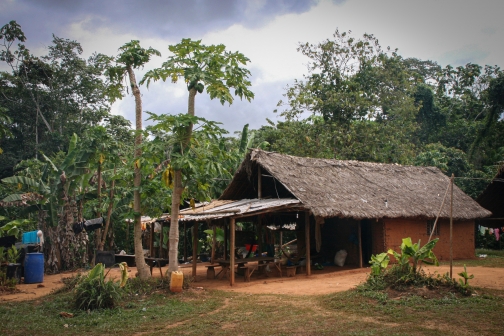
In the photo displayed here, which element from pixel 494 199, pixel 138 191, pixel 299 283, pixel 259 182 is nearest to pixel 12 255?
pixel 138 191

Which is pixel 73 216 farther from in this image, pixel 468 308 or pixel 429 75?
pixel 429 75

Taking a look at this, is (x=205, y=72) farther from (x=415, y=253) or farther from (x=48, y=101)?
(x=48, y=101)

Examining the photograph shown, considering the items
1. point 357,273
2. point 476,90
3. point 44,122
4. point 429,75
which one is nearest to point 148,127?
point 357,273

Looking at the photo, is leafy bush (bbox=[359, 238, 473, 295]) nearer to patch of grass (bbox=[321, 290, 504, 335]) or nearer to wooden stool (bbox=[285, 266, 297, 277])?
patch of grass (bbox=[321, 290, 504, 335])

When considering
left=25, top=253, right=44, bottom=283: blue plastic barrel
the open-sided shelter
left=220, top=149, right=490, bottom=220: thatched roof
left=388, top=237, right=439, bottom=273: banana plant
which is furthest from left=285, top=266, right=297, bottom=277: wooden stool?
left=25, top=253, right=44, bottom=283: blue plastic barrel

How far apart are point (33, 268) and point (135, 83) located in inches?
248

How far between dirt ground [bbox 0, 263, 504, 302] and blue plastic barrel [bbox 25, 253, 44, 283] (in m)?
0.27

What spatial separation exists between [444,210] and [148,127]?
10698mm

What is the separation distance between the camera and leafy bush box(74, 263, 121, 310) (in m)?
8.59

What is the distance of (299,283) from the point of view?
472 inches

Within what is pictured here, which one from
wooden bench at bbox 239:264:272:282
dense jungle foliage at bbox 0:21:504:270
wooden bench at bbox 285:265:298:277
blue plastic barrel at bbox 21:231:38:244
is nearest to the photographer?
wooden bench at bbox 239:264:272:282

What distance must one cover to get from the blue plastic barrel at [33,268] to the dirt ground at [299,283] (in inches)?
10.5

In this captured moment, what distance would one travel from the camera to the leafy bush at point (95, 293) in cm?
859

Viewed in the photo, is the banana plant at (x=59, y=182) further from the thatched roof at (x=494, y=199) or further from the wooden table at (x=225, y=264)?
the thatched roof at (x=494, y=199)
